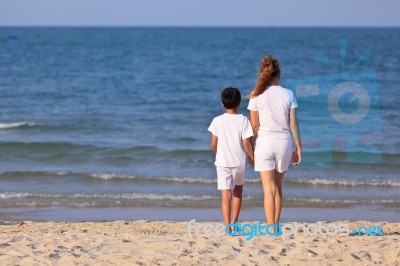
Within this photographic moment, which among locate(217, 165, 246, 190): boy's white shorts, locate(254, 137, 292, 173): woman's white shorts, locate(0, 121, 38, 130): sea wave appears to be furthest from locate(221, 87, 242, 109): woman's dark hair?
locate(0, 121, 38, 130): sea wave

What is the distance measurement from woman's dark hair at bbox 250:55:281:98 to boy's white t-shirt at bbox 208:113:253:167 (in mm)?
305

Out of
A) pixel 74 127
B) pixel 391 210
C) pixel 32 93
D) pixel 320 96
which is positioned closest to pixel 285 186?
pixel 391 210

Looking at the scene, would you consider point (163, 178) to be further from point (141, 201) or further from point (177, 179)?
point (141, 201)

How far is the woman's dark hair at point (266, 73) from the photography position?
23.4ft

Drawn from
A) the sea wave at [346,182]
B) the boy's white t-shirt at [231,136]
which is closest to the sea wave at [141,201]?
the sea wave at [346,182]

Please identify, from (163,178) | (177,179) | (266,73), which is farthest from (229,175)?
(163,178)

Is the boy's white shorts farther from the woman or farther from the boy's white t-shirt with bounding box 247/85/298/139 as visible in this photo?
the boy's white t-shirt with bounding box 247/85/298/139

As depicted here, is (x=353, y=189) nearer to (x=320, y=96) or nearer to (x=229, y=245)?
(x=229, y=245)

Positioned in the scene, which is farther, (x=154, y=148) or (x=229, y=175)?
(x=154, y=148)

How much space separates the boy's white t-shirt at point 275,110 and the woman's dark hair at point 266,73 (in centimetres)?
5

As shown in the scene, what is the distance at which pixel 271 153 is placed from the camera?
7.13 metres

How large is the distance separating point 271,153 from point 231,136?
1.41 feet

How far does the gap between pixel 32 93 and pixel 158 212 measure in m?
19.0

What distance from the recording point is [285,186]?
42.6 feet
